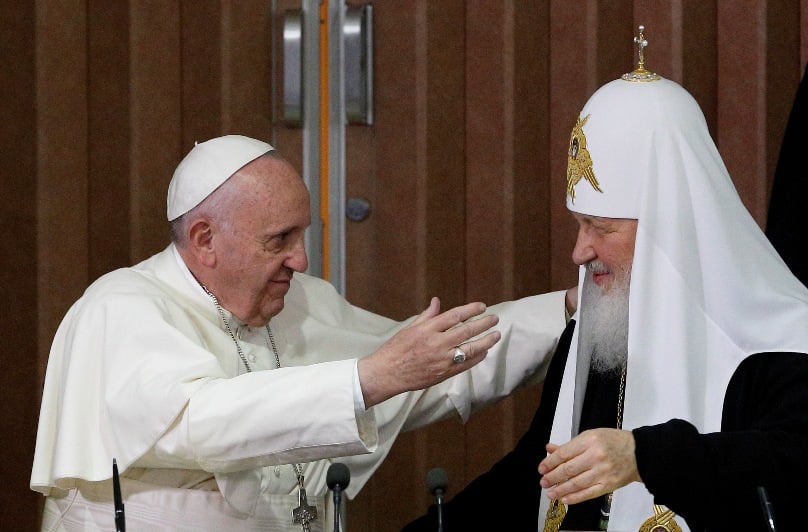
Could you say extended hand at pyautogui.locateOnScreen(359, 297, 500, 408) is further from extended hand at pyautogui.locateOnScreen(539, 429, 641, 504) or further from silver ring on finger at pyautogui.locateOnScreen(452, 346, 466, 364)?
extended hand at pyautogui.locateOnScreen(539, 429, 641, 504)

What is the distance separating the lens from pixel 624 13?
5.02 meters

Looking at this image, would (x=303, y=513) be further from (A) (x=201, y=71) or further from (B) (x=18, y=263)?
(A) (x=201, y=71)

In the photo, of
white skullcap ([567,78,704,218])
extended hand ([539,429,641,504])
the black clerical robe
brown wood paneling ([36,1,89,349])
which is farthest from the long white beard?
brown wood paneling ([36,1,89,349])

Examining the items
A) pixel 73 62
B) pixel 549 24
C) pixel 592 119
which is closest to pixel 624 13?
pixel 549 24

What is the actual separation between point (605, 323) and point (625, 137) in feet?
1.64

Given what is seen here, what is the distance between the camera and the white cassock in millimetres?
3381

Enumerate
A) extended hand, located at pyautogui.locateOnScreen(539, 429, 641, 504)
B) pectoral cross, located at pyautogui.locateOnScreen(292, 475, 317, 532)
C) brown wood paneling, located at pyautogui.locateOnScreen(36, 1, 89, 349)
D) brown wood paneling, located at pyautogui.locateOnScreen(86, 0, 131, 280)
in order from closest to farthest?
extended hand, located at pyautogui.locateOnScreen(539, 429, 641, 504) < pectoral cross, located at pyautogui.locateOnScreen(292, 475, 317, 532) < brown wood paneling, located at pyautogui.locateOnScreen(36, 1, 89, 349) < brown wood paneling, located at pyautogui.locateOnScreen(86, 0, 131, 280)

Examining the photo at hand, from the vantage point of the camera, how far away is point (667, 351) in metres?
3.26

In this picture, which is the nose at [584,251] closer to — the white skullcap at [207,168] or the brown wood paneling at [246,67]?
the white skullcap at [207,168]

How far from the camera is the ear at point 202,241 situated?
3908 millimetres

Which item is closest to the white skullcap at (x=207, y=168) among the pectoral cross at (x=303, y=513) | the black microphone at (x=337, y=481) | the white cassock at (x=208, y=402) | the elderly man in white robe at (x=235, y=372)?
the elderly man in white robe at (x=235, y=372)

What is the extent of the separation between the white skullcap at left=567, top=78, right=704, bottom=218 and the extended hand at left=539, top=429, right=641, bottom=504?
0.81 metres

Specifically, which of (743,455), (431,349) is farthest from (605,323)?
(743,455)

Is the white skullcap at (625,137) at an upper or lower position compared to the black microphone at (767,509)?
upper
